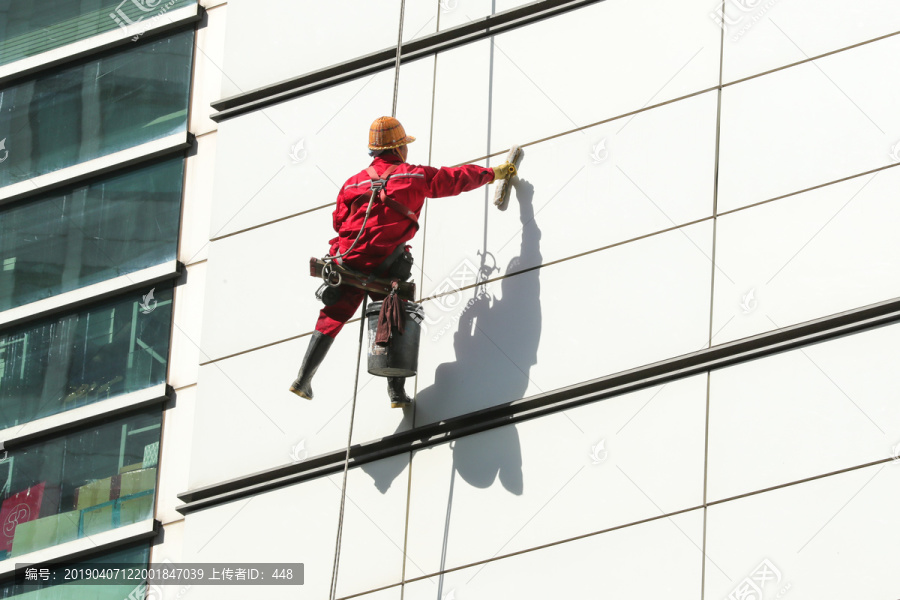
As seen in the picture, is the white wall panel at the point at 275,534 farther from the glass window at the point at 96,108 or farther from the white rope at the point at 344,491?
the glass window at the point at 96,108

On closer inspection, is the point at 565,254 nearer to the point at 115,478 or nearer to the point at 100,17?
the point at 115,478

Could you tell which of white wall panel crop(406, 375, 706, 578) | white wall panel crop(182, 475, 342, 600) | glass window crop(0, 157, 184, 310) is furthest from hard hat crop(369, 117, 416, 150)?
glass window crop(0, 157, 184, 310)

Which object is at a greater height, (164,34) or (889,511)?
(164,34)

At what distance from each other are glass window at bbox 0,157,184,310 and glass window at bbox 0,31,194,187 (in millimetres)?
310

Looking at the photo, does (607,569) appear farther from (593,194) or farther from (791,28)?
(791,28)

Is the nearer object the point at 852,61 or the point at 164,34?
the point at 852,61

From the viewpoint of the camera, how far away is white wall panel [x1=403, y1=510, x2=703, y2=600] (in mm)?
9172

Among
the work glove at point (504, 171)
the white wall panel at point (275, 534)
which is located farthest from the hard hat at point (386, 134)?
the white wall panel at point (275, 534)

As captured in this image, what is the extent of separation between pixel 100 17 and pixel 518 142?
4163mm

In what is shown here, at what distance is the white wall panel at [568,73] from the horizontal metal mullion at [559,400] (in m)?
1.82

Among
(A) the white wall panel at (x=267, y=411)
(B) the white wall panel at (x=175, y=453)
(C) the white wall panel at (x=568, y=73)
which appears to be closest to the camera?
(C) the white wall panel at (x=568, y=73)

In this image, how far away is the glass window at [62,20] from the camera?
42.7 ft

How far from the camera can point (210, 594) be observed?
1063 centimetres

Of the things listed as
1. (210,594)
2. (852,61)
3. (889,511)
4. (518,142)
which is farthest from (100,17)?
(889,511)
